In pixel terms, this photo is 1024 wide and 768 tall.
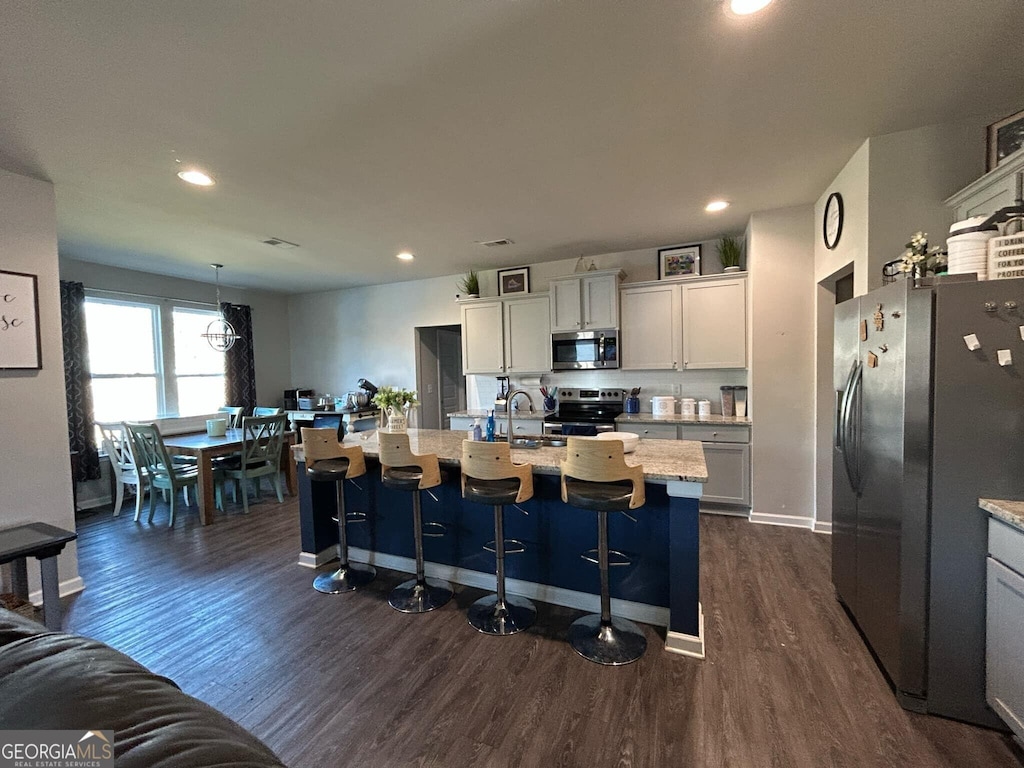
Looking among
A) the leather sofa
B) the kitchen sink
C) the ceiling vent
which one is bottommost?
the leather sofa

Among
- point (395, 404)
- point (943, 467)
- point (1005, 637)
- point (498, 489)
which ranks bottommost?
point (1005, 637)

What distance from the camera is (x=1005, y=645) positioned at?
1566mm

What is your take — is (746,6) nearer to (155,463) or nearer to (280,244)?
(280,244)

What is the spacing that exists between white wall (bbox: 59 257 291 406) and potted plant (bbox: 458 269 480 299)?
3092 mm

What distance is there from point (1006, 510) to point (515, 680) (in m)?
2.01

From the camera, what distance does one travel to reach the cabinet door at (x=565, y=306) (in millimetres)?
4711

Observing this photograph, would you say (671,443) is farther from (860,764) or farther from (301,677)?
(301,677)

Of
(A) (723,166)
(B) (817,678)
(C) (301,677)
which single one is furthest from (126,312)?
A: (B) (817,678)

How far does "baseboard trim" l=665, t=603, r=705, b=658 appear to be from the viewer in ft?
7.03

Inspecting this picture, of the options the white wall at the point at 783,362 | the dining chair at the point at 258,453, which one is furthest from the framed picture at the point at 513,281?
the dining chair at the point at 258,453

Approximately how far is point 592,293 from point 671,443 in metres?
2.28

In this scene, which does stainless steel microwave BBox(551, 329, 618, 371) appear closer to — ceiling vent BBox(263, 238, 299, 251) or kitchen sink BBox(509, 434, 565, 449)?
kitchen sink BBox(509, 434, 565, 449)

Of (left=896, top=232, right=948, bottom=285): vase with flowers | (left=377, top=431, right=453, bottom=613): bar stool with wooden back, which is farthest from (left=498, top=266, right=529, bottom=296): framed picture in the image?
(left=896, top=232, right=948, bottom=285): vase with flowers

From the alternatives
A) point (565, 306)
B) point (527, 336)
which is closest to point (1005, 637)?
point (565, 306)
